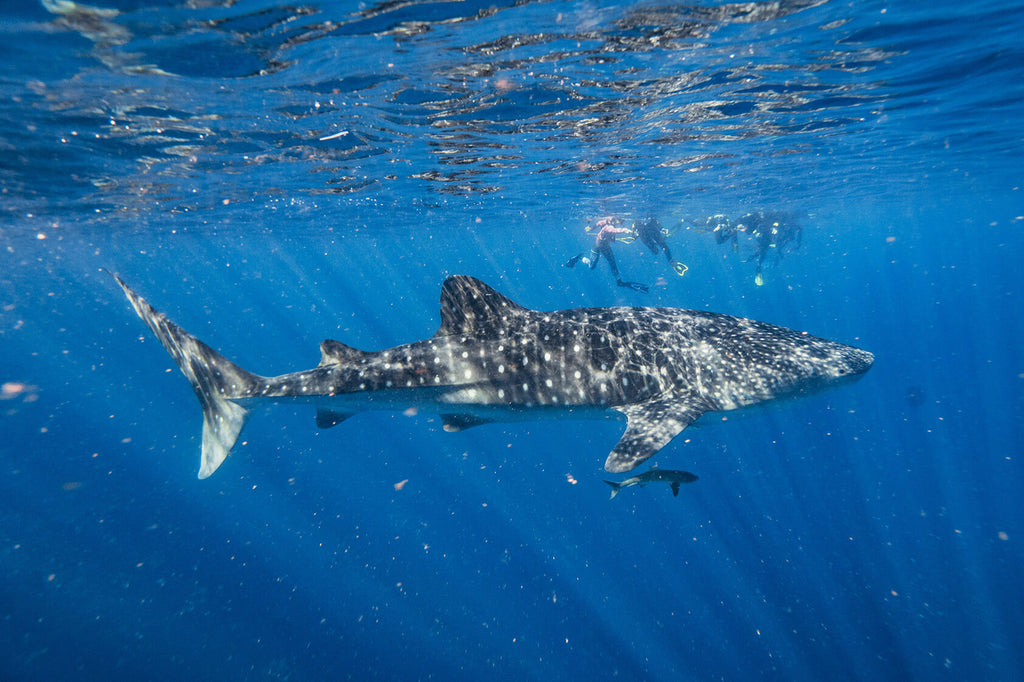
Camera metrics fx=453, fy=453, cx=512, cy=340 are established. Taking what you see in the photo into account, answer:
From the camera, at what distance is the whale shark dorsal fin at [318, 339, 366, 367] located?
25.5 feet

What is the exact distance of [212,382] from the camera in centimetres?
805

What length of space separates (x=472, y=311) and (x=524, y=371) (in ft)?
4.72

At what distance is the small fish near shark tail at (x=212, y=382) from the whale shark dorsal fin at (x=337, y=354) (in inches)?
46.9

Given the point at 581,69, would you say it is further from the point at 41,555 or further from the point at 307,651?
the point at 41,555

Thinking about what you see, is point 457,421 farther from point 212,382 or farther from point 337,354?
point 212,382

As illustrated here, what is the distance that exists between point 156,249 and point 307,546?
41407 mm

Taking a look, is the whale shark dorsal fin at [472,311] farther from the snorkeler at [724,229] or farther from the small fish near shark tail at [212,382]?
the snorkeler at [724,229]

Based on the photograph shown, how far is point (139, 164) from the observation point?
1633 cm

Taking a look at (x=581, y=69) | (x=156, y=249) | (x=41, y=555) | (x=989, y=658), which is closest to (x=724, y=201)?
(x=581, y=69)

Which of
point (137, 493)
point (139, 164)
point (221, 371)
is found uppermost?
point (139, 164)

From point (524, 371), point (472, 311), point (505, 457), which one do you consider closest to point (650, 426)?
point (524, 371)

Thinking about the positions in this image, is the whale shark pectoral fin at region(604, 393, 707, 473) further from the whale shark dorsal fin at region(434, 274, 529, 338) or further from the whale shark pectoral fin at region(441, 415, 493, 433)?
the whale shark dorsal fin at region(434, 274, 529, 338)

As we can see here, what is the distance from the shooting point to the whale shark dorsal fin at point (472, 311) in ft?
25.7

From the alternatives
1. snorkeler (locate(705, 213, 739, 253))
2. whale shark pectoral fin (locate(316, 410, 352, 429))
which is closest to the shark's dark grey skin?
whale shark pectoral fin (locate(316, 410, 352, 429))
